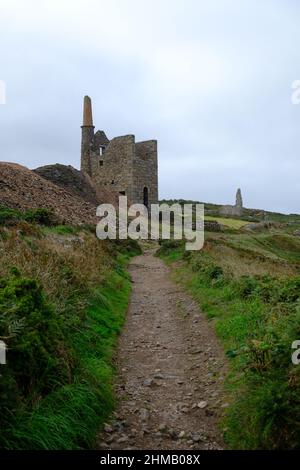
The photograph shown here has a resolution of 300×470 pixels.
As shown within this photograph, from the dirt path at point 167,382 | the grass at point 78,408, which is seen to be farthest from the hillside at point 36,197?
the grass at point 78,408

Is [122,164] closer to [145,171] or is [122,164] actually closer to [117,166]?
[117,166]

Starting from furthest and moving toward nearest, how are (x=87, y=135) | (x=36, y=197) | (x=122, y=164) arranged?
(x=87, y=135)
(x=122, y=164)
(x=36, y=197)

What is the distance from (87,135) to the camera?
45.6 meters

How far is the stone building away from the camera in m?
41.4

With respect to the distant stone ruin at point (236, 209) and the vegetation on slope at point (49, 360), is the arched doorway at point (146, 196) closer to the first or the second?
the distant stone ruin at point (236, 209)

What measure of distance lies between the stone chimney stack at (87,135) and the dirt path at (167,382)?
3468 cm

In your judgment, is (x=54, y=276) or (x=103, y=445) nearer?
(x=103, y=445)

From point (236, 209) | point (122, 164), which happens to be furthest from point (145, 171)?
point (236, 209)

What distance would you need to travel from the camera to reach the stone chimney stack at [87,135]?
4516 centimetres

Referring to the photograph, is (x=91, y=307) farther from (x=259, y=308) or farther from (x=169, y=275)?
(x=169, y=275)

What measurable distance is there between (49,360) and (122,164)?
3725 cm
